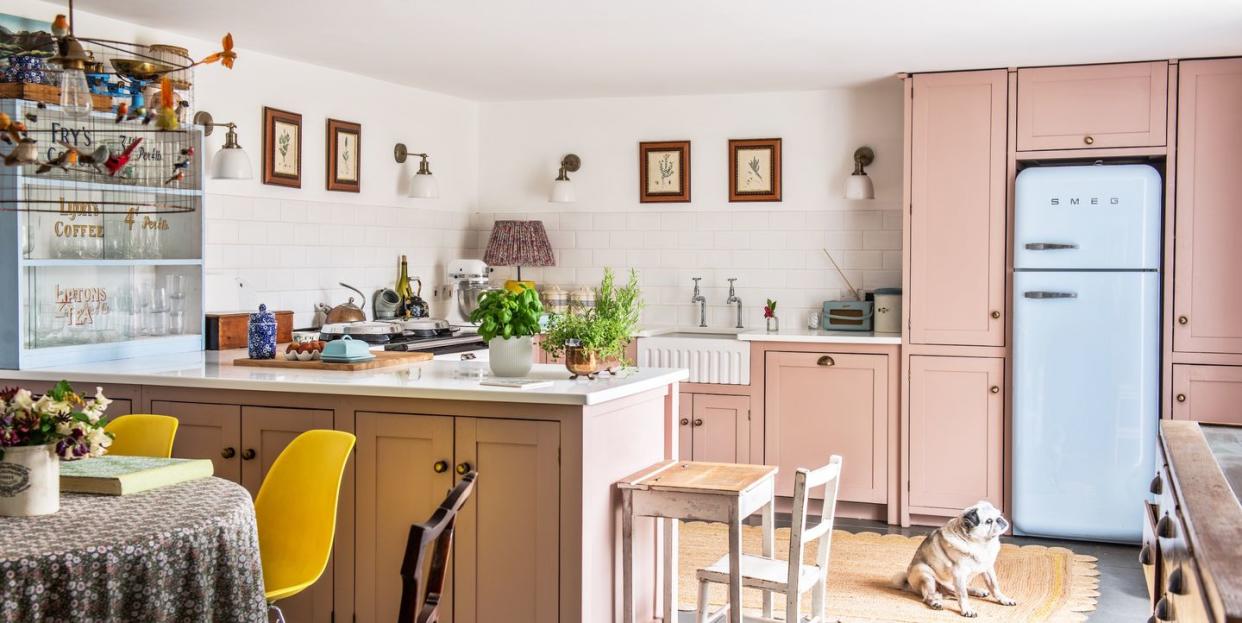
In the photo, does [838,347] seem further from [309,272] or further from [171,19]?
[171,19]

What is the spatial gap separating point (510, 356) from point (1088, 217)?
3.04 m

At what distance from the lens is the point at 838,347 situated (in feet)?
19.1

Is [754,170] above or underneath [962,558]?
above

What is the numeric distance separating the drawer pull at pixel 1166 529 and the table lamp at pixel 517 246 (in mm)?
4528

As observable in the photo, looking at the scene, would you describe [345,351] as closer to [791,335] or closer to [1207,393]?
[791,335]

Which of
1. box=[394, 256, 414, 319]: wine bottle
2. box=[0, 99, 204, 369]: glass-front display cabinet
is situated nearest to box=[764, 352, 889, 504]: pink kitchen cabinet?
box=[394, 256, 414, 319]: wine bottle

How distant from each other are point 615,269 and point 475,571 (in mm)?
3604

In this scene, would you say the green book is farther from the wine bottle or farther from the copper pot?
the wine bottle

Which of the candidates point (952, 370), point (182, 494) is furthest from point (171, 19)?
point (952, 370)

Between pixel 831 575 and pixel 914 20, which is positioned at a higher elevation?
pixel 914 20

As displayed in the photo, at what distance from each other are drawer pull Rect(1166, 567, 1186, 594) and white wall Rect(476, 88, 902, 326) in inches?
172

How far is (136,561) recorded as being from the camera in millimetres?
2320

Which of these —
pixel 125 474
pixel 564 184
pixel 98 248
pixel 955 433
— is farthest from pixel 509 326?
pixel 564 184

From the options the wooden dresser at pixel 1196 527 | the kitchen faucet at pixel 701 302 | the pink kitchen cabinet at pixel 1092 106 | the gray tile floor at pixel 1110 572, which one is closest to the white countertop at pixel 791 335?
the kitchen faucet at pixel 701 302
